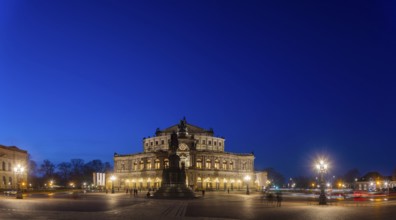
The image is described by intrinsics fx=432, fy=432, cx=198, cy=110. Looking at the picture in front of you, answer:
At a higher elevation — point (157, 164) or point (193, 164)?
point (157, 164)

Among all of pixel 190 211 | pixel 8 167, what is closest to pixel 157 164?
pixel 8 167

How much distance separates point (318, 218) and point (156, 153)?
113 m

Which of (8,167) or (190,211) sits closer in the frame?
(190,211)

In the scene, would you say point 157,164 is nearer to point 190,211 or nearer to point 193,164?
point 193,164

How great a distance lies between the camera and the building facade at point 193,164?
444 feet

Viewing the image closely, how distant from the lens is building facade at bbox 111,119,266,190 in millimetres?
135250

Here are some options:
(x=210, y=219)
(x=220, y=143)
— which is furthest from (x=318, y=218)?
(x=220, y=143)

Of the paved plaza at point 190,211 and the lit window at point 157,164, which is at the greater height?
the lit window at point 157,164

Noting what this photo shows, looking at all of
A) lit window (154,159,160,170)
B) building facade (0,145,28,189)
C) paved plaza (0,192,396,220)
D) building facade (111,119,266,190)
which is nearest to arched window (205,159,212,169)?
building facade (111,119,266,190)

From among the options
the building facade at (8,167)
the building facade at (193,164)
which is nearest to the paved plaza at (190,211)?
the building facade at (8,167)

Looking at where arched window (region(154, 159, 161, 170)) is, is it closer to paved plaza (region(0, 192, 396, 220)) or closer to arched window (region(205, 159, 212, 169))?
arched window (region(205, 159, 212, 169))

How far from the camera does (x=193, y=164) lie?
134500 millimetres

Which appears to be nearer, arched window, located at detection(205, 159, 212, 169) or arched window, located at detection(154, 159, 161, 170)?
arched window, located at detection(154, 159, 161, 170)

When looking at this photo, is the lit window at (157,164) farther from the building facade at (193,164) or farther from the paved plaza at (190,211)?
the paved plaza at (190,211)
